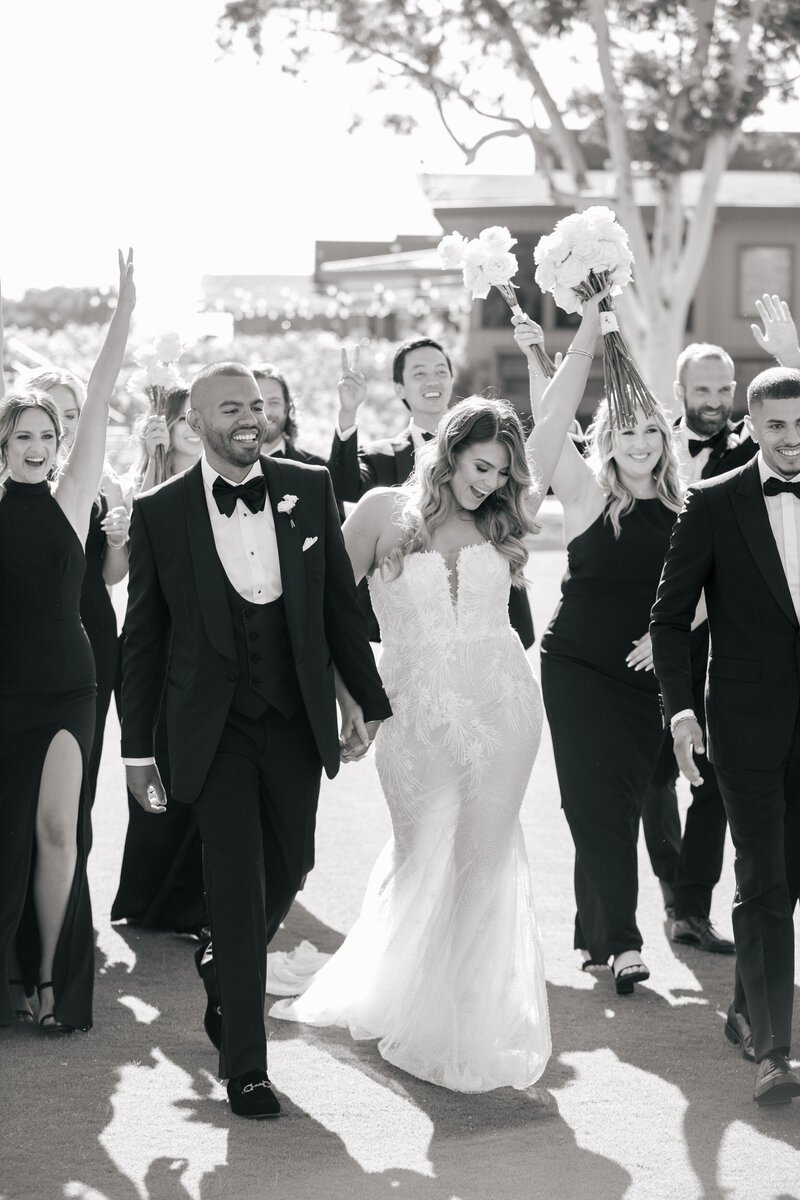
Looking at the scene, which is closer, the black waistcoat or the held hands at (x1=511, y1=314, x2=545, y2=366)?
the black waistcoat

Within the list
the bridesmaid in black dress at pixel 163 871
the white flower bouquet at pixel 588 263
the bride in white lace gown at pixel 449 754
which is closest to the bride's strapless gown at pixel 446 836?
the bride in white lace gown at pixel 449 754

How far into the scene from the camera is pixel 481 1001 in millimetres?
5328

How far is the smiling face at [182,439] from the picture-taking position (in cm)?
766

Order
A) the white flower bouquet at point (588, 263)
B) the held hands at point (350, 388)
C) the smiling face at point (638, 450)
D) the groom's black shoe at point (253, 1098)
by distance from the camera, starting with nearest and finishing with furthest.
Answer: the groom's black shoe at point (253, 1098), the white flower bouquet at point (588, 263), the smiling face at point (638, 450), the held hands at point (350, 388)

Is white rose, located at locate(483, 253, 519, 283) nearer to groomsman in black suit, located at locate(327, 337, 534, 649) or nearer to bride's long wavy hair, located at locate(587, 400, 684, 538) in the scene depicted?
bride's long wavy hair, located at locate(587, 400, 684, 538)

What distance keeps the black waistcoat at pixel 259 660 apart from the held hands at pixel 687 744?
1.23 m

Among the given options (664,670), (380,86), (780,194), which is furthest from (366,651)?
(780,194)

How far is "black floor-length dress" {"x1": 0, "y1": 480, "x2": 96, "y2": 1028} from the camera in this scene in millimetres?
5887

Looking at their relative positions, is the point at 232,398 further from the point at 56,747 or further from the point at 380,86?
the point at 380,86

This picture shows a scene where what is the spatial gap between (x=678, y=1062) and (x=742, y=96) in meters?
17.3

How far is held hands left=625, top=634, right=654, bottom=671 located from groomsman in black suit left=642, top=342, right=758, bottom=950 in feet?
1.46

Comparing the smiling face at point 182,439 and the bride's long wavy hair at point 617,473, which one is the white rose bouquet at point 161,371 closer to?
the smiling face at point 182,439

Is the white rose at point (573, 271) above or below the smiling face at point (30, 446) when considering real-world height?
above

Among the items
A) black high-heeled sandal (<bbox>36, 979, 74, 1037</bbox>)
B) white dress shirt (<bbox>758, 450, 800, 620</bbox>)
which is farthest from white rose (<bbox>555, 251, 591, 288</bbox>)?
black high-heeled sandal (<bbox>36, 979, 74, 1037</bbox>)
